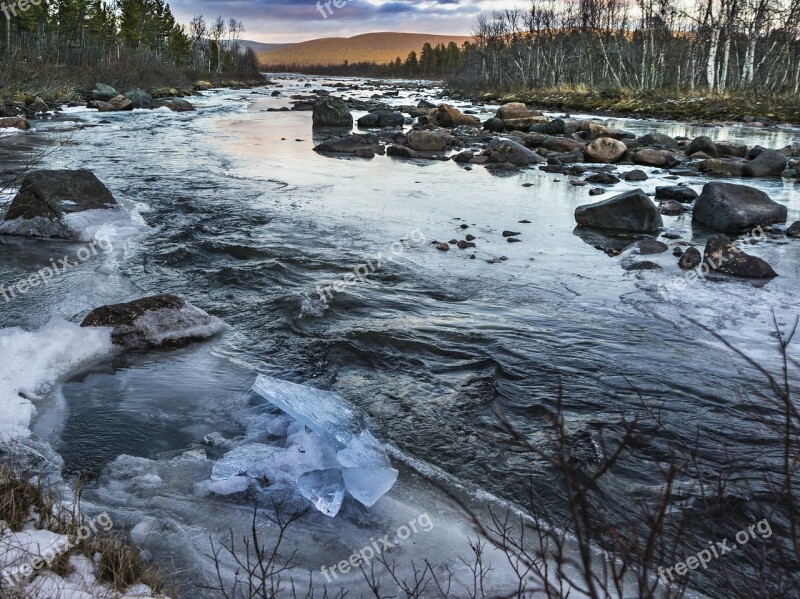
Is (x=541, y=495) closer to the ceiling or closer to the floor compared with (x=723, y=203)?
closer to the floor

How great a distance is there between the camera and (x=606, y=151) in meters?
17.0

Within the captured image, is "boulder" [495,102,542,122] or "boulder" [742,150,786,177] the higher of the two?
"boulder" [495,102,542,122]

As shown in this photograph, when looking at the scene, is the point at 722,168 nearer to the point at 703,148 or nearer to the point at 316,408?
the point at 703,148

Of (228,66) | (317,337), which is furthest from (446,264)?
(228,66)

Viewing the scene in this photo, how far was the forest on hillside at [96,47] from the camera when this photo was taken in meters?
32.3

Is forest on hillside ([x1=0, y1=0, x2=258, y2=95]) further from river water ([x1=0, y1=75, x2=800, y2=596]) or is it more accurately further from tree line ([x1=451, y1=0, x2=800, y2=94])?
tree line ([x1=451, y1=0, x2=800, y2=94])

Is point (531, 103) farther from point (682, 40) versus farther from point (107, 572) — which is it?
point (107, 572)

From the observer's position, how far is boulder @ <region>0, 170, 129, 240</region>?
8688 millimetres

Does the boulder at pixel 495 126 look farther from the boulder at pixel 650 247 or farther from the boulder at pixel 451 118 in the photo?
the boulder at pixel 650 247

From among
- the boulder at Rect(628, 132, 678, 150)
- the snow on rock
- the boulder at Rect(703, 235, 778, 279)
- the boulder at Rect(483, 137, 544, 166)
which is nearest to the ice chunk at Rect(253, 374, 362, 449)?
the snow on rock

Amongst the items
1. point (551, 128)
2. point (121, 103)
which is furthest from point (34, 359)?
point (121, 103)

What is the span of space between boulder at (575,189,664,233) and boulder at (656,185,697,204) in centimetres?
233

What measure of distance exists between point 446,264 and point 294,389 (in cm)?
412

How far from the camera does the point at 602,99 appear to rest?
38.5 meters
